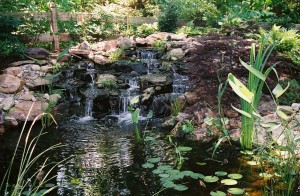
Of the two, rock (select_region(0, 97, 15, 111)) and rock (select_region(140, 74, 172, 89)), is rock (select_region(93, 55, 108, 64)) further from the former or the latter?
rock (select_region(0, 97, 15, 111))

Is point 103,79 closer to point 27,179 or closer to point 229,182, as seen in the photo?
point 27,179

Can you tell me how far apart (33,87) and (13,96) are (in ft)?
1.61

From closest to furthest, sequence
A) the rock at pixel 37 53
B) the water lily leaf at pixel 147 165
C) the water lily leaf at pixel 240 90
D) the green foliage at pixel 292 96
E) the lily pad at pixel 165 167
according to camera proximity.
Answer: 1. the water lily leaf at pixel 240 90
2. the lily pad at pixel 165 167
3. the water lily leaf at pixel 147 165
4. the green foliage at pixel 292 96
5. the rock at pixel 37 53

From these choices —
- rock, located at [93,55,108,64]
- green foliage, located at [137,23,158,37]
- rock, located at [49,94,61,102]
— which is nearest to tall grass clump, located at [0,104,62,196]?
rock, located at [49,94,61,102]

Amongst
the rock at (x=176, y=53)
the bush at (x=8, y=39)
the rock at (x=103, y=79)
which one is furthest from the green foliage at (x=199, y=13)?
the bush at (x=8, y=39)

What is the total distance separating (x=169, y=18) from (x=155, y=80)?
13.1 feet

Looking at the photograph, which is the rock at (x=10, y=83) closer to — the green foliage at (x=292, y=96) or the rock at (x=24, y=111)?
the rock at (x=24, y=111)

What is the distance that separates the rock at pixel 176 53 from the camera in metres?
7.44

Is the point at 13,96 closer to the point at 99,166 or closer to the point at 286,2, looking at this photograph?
the point at 99,166

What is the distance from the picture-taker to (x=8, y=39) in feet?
22.2

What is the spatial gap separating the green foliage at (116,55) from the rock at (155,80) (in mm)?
1385

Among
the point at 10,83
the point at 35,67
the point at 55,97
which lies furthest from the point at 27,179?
the point at 35,67

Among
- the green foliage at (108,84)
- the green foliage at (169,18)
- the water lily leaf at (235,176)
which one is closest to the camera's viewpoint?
the water lily leaf at (235,176)

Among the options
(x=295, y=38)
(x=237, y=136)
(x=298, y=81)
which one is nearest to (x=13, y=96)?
(x=237, y=136)
